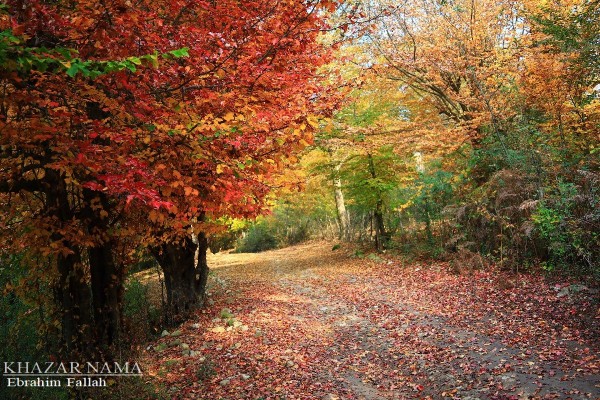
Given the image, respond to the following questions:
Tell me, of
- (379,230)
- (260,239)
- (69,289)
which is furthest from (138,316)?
(260,239)

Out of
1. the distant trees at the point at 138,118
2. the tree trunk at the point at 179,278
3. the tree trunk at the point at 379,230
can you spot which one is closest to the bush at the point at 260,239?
the tree trunk at the point at 379,230

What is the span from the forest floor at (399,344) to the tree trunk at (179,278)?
58 centimetres

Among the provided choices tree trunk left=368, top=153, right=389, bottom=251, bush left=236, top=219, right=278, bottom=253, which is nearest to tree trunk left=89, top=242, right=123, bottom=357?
tree trunk left=368, top=153, right=389, bottom=251

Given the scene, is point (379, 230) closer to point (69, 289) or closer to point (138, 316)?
point (138, 316)

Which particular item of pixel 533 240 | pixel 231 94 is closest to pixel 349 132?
pixel 533 240

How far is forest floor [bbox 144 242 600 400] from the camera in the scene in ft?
19.7

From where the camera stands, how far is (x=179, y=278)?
10.7 metres

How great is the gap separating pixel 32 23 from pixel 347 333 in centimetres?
776

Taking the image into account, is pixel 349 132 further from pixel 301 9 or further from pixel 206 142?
pixel 206 142

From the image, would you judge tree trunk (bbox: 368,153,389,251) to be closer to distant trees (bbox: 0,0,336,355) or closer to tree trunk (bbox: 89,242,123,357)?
distant trees (bbox: 0,0,336,355)

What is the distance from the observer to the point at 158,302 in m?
13.2

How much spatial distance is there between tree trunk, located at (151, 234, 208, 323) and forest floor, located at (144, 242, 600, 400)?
1.90 ft

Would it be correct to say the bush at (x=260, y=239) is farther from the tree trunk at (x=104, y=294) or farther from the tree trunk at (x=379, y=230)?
the tree trunk at (x=104, y=294)

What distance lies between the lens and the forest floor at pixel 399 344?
6008mm
